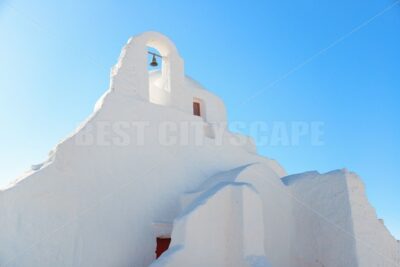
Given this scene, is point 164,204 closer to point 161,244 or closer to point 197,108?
point 161,244

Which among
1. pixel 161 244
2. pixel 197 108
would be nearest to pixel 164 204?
pixel 161 244

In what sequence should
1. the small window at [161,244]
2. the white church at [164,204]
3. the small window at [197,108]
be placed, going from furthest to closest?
the small window at [197,108] < the small window at [161,244] < the white church at [164,204]

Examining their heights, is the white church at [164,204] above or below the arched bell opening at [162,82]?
below

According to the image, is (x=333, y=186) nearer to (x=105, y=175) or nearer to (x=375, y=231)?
(x=375, y=231)

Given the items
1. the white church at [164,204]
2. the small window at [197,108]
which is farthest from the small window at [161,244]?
the small window at [197,108]

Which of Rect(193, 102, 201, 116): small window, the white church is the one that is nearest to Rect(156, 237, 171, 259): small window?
the white church

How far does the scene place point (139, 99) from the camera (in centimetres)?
873

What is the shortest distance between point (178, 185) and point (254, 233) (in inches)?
96.5

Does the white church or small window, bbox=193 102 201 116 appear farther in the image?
small window, bbox=193 102 201 116

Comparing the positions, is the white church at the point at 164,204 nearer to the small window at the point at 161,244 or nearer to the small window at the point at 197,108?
the small window at the point at 161,244

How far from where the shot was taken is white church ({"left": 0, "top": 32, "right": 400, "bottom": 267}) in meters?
6.37

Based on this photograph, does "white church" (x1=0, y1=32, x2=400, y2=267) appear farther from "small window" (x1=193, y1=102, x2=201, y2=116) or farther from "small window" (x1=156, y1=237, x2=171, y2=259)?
"small window" (x1=193, y1=102, x2=201, y2=116)

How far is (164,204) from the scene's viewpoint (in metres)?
7.99

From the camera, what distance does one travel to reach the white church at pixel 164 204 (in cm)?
637
